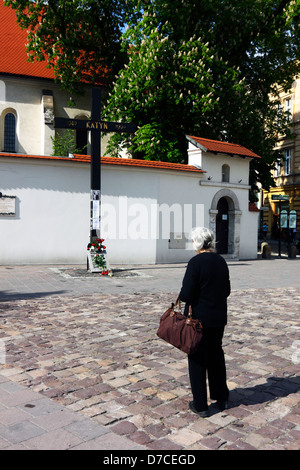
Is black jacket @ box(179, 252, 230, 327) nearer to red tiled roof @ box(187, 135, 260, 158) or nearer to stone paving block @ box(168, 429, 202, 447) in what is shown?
stone paving block @ box(168, 429, 202, 447)

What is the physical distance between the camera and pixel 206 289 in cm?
402

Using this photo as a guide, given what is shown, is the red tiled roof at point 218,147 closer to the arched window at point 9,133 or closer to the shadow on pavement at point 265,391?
the arched window at point 9,133

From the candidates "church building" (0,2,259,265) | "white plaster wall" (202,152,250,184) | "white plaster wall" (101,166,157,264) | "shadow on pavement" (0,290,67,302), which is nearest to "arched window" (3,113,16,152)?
"church building" (0,2,259,265)

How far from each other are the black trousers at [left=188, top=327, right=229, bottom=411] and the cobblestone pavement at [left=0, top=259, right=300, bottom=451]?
0.51ft

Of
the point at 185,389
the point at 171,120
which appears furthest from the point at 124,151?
the point at 185,389

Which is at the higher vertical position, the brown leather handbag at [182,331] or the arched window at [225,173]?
the arched window at [225,173]

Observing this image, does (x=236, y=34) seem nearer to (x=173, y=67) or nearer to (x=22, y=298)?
(x=173, y=67)

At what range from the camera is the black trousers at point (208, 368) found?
4.01m

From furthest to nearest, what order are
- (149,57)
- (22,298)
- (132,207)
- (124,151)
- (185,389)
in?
1. (124,151)
2. (149,57)
3. (132,207)
4. (22,298)
5. (185,389)

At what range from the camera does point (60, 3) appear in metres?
22.0

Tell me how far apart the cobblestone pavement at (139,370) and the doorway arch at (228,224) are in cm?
1067

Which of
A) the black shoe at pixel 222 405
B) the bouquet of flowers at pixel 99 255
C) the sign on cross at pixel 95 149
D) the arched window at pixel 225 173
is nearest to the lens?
the black shoe at pixel 222 405

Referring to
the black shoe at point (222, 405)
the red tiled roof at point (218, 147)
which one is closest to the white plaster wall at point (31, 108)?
the red tiled roof at point (218, 147)

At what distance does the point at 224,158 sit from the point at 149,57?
5728mm
